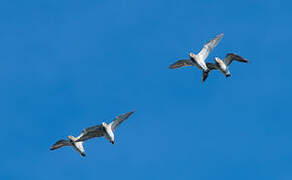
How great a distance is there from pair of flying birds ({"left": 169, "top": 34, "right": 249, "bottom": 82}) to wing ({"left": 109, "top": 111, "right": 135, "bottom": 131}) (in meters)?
13.7

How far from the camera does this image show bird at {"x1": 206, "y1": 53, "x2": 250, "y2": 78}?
175m

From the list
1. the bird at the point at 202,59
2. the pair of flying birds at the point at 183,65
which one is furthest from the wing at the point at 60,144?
the bird at the point at 202,59

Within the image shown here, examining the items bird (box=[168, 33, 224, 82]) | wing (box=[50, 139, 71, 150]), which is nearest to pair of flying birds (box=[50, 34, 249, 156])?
bird (box=[168, 33, 224, 82])

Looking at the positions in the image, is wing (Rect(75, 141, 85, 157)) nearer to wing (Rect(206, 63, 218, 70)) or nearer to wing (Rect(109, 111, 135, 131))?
wing (Rect(109, 111, 135, 131))

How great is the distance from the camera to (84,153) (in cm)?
18412

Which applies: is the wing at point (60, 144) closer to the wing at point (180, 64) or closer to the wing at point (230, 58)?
the wing at point (180, 64)

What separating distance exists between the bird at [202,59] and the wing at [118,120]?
44.4ft

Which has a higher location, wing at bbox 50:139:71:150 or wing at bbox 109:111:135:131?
wing at bbox 50:139:71:150

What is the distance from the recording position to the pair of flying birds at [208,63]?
17550 cm

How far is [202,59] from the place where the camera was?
178 meters

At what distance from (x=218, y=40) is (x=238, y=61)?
676 centimetres

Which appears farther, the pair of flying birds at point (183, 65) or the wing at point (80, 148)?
the wing at point (80, 148)

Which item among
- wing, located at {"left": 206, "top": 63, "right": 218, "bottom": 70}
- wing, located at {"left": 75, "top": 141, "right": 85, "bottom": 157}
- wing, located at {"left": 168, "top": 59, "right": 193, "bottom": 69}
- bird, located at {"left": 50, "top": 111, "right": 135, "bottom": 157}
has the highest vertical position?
wing, located at {"left": 168, "top": 59, "right": 193, "bottom": 69}

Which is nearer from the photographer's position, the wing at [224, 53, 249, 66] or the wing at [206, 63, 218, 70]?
the wing at [224, 53, 249, 66]
